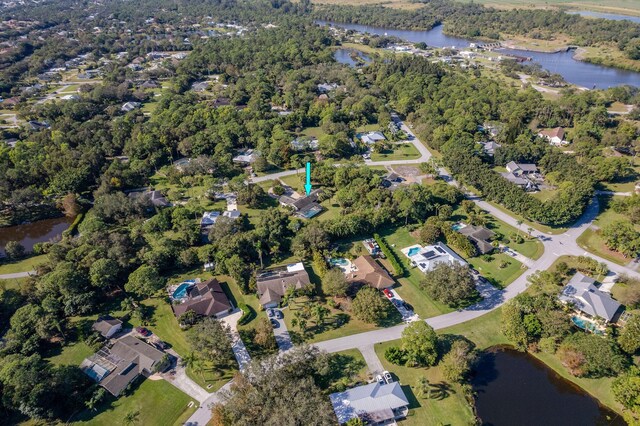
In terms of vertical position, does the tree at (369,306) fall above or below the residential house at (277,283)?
above

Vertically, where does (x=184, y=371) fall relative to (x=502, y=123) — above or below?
below

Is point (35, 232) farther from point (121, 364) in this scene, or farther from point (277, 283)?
point (277, 283)

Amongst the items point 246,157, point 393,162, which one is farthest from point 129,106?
point 393,162

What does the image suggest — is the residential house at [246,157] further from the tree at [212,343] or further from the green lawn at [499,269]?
the green lawn at [499,269]

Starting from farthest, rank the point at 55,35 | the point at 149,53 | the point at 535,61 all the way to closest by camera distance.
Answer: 1. the point at 55,35
2. the point at 149,53
3. the point at 535,61

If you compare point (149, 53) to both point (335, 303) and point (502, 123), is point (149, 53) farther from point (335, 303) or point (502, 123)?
point (335, 303)

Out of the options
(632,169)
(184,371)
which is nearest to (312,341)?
(184,371)

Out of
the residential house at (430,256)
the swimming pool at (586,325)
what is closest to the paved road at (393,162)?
the residential house at (430,256)
